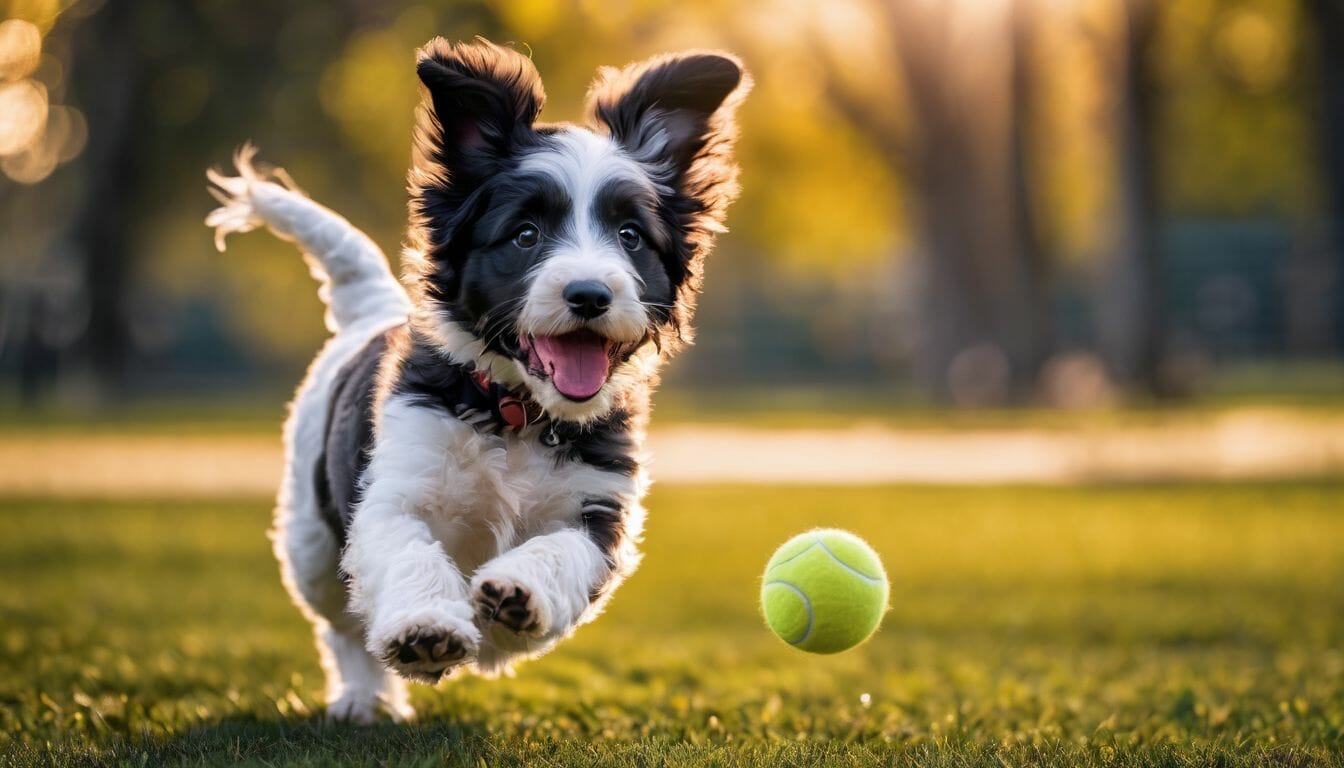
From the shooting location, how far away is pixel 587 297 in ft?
14.2

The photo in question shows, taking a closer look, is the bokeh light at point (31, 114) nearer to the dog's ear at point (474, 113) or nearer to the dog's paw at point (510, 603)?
the dog's ear at point (474, 113)

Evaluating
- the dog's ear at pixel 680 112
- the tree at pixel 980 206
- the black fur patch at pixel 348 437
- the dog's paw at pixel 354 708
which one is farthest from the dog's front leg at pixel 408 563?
the tree at pixel 980 206

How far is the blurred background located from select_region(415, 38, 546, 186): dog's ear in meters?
4.03

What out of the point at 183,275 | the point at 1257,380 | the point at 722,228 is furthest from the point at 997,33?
the point at 183,275

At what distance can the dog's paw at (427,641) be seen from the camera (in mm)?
3939

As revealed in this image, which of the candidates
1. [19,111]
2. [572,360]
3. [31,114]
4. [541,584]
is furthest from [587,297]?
[31,114]

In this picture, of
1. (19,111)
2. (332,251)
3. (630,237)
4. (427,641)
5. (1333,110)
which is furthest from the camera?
(1333,110)

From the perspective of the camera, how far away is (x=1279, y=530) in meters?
12.7

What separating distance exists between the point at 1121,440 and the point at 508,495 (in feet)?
52.4

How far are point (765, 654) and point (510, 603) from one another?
379cm

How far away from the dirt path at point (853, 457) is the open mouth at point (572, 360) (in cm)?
1138

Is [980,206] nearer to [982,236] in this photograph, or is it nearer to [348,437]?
[982,236]

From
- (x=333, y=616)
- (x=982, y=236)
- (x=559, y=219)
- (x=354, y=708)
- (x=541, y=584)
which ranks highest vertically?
(x=982, y=236)

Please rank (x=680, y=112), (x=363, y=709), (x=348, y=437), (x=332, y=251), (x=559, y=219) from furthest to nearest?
(x=332, y=251) → (x=363, y=709) → (x=680, y=112) → (x=348, y=437) → (x=559, y=219)
